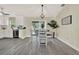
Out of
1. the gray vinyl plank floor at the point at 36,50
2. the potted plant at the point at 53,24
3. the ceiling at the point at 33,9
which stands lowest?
the gray vinyl plank floor at the point at 36,50

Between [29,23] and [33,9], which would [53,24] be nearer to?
[29,23]

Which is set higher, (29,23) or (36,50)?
(29,23)

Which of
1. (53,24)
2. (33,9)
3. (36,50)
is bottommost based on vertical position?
(36,50)

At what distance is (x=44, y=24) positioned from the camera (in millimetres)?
6441

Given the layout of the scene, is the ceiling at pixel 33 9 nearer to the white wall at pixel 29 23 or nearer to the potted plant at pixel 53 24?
the white wall at pixel 29 23

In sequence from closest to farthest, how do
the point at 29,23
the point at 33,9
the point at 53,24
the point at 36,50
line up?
the point at 36,50 → the point at 33,9 → the point at 53,24 → the point at 29,23

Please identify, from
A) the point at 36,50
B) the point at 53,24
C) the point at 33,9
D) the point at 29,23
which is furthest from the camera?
the point at 29,23

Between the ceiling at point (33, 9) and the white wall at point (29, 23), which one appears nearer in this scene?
the ceiling at point (33, 9)

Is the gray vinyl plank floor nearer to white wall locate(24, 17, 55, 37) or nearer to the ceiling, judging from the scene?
the ceiling

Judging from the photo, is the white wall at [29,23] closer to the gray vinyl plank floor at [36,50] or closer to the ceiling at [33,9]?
the ceiling at [33,9]

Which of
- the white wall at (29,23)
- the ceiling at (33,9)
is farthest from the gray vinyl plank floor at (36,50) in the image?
the white wall at (29,23)

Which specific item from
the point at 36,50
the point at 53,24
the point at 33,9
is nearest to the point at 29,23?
the point at 53,24

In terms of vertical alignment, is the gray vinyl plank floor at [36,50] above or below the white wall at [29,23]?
below
